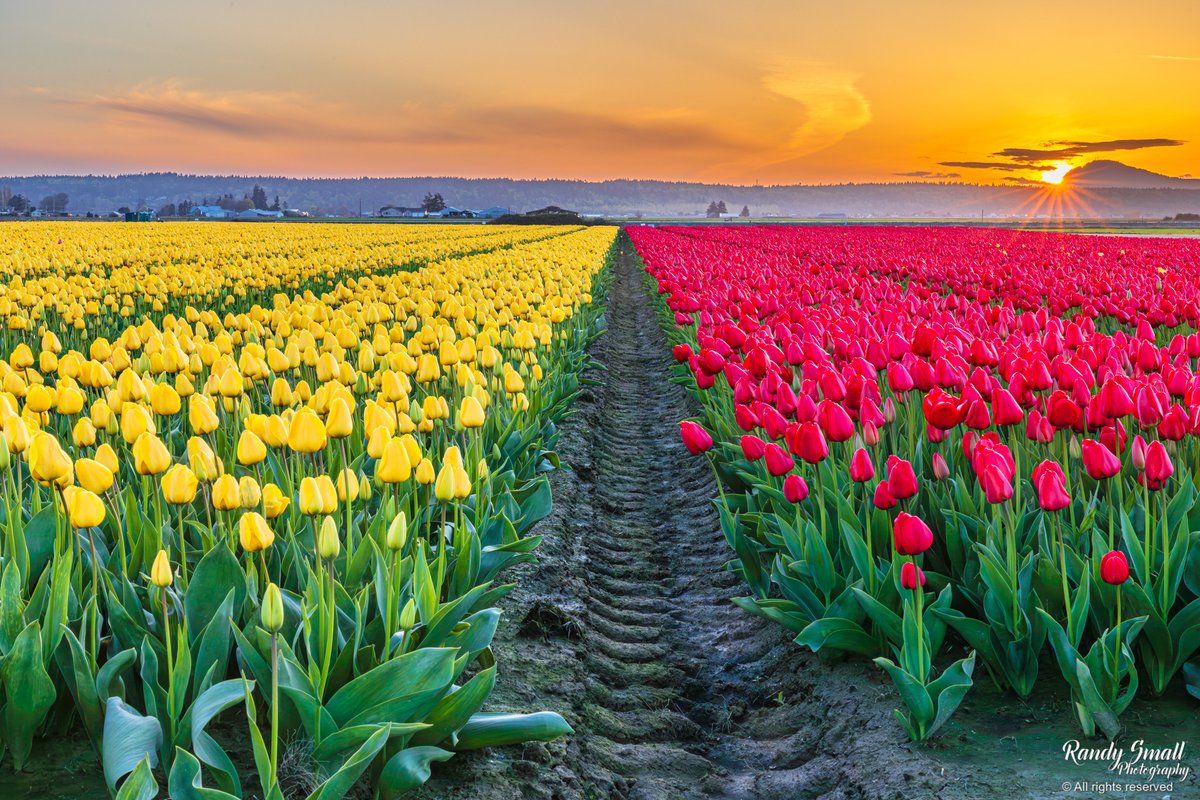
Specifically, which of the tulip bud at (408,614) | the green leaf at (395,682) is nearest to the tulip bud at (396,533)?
the tulip bud at (408,614)

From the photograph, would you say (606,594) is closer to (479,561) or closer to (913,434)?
(479,561)

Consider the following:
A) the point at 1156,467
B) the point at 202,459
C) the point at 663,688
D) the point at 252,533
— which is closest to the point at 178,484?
the point at 202,459

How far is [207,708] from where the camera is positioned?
96.1 inches

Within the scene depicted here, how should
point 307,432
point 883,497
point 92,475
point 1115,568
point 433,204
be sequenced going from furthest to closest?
point 433,204, point 883,497, point 307,432, point 1115,568, point 92,475

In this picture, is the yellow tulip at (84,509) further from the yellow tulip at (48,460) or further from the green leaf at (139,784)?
the green leaf at (139,784)

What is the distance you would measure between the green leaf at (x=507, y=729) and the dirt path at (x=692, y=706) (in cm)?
8

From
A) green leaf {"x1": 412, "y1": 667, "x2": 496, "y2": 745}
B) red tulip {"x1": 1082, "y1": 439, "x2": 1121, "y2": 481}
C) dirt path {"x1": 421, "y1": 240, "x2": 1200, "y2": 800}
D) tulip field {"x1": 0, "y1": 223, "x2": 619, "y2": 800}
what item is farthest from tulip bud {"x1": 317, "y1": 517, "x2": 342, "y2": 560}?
red tulip {"x1": 1082, "y1": 439, "x2": 1121, "y2": 481}

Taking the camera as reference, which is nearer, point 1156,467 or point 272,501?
point 272,501

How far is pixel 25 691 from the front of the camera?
8.21 feet

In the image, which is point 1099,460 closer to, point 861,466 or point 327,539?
point 861,466

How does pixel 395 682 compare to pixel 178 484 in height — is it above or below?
below

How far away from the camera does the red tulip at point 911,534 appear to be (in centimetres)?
304

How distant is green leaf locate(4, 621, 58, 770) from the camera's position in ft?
8.13

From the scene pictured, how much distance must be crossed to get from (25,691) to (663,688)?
2.37 metres
